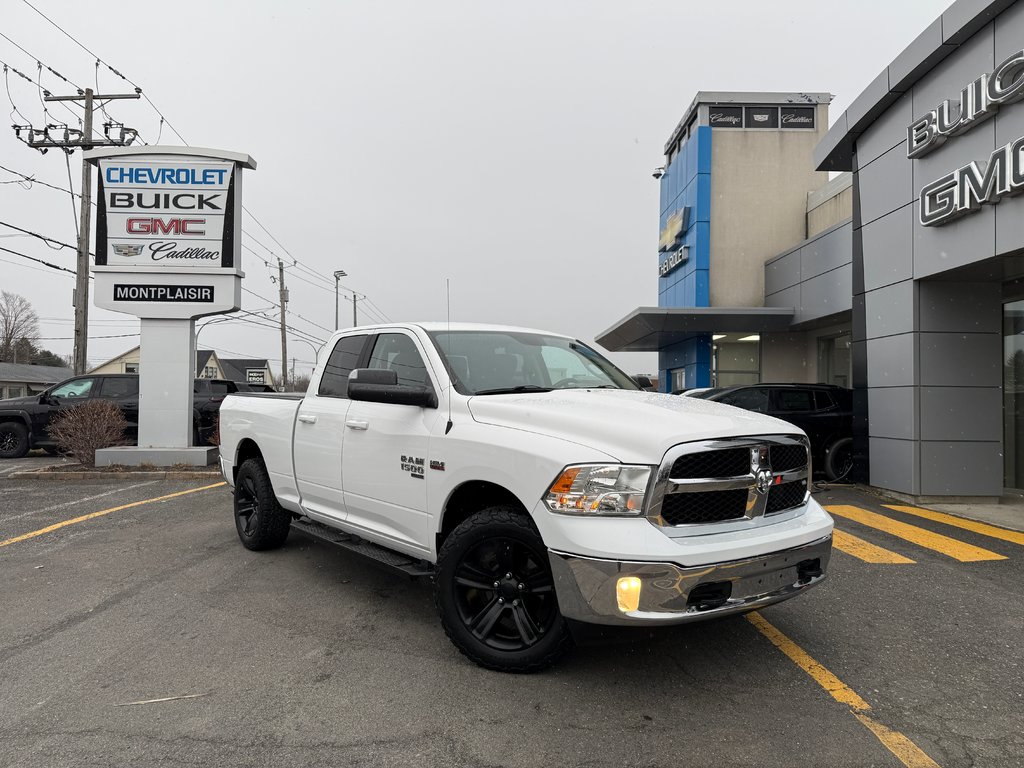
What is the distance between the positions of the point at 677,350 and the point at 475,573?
21.8 metres

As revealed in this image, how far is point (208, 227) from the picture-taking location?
12633 mm

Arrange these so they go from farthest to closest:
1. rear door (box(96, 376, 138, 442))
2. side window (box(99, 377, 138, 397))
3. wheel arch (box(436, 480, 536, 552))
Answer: side window (box(99, 377, 138, 397)) → rear door (box(96, 376, 138, 442)) → wheel arch (box(436, 480, 536, 552))

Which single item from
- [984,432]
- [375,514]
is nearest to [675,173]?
[984,432]

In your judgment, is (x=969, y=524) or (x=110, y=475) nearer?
(x=969, y=524)

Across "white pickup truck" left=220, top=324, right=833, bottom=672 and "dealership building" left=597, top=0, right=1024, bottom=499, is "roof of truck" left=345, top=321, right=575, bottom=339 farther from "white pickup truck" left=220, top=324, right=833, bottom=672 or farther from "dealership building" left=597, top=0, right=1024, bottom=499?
"dealership building" left=597, top=0, right=1024, bottom=499

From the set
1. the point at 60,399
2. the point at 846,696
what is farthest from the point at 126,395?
the point at 846,696

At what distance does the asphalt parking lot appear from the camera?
2703mm

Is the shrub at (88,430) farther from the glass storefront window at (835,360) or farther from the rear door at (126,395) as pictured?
the glass storefront window at (835,360)

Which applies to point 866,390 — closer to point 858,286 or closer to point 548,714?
point 858,286

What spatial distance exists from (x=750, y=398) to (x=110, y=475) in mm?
11307

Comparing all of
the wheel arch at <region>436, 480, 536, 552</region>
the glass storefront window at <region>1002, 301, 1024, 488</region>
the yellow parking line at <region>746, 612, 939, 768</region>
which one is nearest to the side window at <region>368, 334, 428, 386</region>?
the wheel arch at <region>436, 480, 536, 552</region>

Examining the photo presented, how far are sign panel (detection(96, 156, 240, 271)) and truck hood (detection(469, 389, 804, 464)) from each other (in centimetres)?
1087

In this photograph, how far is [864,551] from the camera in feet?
19.8

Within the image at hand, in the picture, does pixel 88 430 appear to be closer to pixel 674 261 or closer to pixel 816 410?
pixel 816 410
